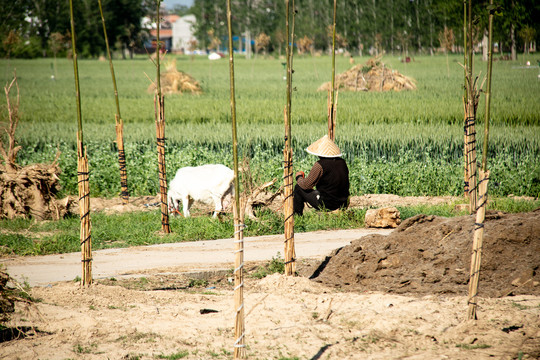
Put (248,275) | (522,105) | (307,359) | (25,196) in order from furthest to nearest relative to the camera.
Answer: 1. (522,105)
2. (25,196)
3. (248,275)
4. (307,359)

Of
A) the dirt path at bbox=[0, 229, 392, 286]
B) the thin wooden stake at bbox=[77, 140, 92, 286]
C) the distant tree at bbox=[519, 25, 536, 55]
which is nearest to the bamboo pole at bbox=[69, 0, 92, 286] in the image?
the thin wooden stake at bbox=[77, 140, 92, 286]

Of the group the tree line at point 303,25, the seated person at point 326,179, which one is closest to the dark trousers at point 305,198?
the seated person at point 326,179

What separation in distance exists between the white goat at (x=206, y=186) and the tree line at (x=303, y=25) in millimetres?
11117

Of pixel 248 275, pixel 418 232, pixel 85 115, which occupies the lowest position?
pixel 248 275

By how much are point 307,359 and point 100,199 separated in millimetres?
8007

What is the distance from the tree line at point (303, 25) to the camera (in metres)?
18.5

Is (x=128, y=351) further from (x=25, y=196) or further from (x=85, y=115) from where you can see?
(x=85, y=115)

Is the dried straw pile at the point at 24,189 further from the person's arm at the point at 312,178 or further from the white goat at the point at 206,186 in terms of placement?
the person's arm at the point at 312,178

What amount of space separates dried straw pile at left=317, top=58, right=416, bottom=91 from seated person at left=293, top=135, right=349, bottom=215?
54.7 feet

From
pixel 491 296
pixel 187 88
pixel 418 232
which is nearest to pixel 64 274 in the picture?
pixel 418 232

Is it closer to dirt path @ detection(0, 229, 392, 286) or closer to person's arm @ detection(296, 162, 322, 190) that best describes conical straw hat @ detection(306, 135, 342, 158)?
person's arm @ detection(296, 162, 322, 190)

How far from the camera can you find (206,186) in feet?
30.5

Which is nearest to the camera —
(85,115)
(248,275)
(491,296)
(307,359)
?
(307,359)

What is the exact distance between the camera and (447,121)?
57.0 ft
